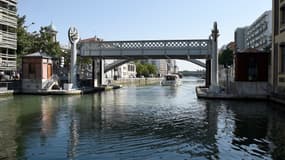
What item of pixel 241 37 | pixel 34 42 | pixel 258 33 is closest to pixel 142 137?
pixel 34 42

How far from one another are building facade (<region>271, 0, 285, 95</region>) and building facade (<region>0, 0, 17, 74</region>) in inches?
1377

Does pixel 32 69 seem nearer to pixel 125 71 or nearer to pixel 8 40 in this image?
pixel 8 40

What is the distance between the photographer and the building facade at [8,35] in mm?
52719

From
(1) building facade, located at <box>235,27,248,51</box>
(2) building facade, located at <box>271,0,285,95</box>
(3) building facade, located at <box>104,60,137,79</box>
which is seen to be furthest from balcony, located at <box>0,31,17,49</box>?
(1) building facade, located at <box>235,27,248,51</box>

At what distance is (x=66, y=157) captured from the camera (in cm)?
1291

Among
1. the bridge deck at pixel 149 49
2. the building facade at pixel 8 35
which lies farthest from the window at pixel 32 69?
the bridge deck at pixel 149 49

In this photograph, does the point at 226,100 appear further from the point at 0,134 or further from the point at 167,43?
the point at 0,134

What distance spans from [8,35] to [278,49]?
118 feet

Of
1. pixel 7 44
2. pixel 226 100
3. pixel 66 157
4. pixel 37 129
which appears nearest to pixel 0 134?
pixel 37 129

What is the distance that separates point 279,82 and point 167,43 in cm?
2142

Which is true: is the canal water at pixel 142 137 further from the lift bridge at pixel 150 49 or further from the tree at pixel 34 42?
the tree at pixel 34 42

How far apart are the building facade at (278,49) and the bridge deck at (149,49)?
14079 millimetres

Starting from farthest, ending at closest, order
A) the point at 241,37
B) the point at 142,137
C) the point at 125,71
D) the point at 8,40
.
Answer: the point at 241,37 < the point at 125,71 < the point at 8,40 < the point at 142,137

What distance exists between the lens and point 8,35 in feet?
177
